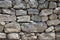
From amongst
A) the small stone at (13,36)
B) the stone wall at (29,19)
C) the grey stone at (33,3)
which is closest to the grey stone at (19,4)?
the stone wall at (29,19)

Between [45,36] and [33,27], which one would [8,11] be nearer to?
[33,27]

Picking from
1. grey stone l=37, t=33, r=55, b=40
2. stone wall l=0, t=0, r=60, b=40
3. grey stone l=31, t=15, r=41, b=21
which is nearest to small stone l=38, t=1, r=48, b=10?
stone wall l=0, t=0, r=60, b=40

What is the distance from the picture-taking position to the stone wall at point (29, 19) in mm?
1958

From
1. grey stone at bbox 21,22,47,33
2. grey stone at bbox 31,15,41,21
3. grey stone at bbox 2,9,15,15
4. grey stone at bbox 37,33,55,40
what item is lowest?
grey stone at bbox 37,33,55,40

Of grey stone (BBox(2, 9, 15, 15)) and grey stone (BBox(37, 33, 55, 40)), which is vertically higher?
grey stone (BBox(2, 9, 15, 15))

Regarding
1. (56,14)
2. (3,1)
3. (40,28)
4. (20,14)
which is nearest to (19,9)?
(20,14)

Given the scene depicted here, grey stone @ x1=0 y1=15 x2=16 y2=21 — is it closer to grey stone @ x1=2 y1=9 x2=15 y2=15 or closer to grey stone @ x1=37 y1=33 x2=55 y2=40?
grey stone @ x1=2 y1=9 x2=15 y2=15

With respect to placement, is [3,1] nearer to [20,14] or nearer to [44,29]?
[20,14]

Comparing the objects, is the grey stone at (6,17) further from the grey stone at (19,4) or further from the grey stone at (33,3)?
the grey stone at (33,3)

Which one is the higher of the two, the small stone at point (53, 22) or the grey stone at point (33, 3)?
the grey stone at point (33, 3)

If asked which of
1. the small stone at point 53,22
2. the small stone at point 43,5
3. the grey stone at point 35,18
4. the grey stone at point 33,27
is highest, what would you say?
the small stone at point 43,5

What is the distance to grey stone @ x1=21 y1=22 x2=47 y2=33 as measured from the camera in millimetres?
1979

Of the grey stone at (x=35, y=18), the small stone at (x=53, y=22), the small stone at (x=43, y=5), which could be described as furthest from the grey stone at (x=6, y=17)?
the small stone at (x=53, y=22)

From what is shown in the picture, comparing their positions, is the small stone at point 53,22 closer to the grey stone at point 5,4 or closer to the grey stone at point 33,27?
the grey stone at point 33,27
